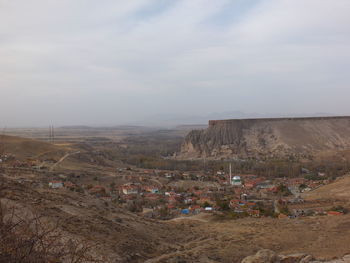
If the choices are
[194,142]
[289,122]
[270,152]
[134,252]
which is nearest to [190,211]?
[134,252]

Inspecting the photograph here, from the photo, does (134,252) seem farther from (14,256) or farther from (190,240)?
(14,256)

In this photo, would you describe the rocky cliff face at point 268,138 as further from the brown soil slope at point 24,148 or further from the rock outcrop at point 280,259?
the rock outcrop at point 280,259

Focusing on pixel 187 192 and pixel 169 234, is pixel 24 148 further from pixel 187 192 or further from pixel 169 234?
pixel 169 234

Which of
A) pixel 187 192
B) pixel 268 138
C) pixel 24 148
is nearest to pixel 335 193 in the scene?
pixel 187 192

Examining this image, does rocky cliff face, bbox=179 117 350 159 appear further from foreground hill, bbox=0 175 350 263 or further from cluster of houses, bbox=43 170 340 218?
foreground hill, bbox=0 175 350 263

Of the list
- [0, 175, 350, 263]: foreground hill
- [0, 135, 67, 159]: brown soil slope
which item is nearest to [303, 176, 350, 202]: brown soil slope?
[0, 175, 350, 263]: foreground hill
